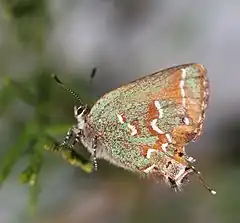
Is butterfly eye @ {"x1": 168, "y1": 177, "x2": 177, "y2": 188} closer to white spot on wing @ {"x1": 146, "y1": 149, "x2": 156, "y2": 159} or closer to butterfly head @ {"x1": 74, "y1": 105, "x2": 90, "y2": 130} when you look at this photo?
white spot on wing @ {"x1": 146, "y1": 149, "x2": 156, "y2": 159}

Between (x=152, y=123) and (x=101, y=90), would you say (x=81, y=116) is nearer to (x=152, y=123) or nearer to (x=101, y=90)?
(x=152, y=123)

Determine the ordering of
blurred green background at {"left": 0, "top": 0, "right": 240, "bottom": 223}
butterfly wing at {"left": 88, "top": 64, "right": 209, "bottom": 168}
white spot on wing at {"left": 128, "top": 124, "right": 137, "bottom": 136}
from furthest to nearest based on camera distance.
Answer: blurred green background at {"left": 0, "top": 0, "right": 240, "bottom": 223} < white spot on wing at {"left": 128, "top": 124, "right": 137, "bottom": 136} < butterfly wing at {"left": 88, "top": 64, "right": 209, "bottom": 168}

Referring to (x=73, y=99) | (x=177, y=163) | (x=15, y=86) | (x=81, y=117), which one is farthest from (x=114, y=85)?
(x=177, y=163)

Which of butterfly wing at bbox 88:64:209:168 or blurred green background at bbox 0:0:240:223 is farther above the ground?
butterfly wing at bbox 88:64:209:168

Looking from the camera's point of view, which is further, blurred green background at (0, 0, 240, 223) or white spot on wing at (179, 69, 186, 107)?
blurred green background at (0, 0, 240, 223)

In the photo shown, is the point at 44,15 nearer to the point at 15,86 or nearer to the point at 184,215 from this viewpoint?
the point at 15,86

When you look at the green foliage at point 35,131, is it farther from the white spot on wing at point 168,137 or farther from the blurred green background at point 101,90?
the white spot on wing at point 168,137

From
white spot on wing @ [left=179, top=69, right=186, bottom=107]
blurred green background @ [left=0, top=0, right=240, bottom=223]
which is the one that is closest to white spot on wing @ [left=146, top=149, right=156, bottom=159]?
white spot on wing @ [left=179, top=69, right=186, bottom=107]
